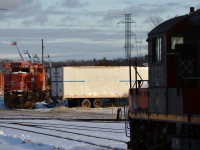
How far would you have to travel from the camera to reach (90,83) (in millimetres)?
47094

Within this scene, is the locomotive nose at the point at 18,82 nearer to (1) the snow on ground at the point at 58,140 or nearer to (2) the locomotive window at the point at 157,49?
(1) the snow on ground at the point at 58,140

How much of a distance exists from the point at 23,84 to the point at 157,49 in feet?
118

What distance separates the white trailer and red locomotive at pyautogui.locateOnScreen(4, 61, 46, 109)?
1.93m

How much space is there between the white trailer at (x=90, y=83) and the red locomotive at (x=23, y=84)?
1931mm

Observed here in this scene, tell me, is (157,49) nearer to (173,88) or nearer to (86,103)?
(173,88)

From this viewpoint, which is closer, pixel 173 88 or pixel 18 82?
pixel 173 88

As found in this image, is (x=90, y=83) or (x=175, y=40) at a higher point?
(x=175, y=40)

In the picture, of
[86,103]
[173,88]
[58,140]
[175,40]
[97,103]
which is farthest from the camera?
[97,103]

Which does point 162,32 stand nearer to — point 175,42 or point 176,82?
point 175,42

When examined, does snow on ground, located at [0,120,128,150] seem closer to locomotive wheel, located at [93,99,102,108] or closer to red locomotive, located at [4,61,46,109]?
locomotive wheel, located at [93,99,102,108]

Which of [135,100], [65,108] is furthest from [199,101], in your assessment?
[65,108]

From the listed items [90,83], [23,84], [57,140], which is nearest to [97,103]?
[90,83]

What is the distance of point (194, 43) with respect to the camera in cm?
1276

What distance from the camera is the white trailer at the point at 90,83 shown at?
4616cm
